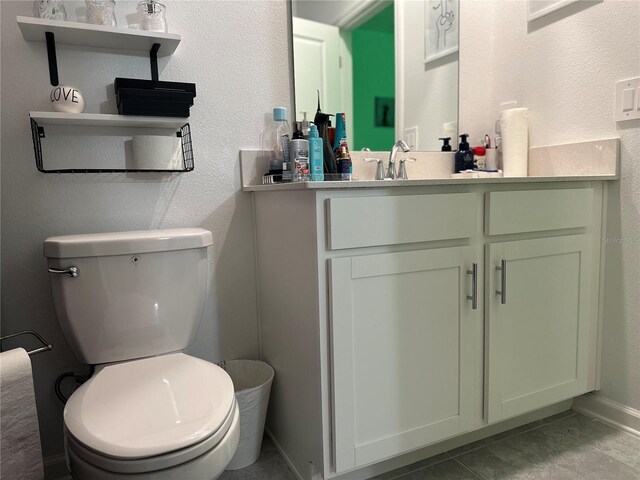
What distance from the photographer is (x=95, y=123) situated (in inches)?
53.5

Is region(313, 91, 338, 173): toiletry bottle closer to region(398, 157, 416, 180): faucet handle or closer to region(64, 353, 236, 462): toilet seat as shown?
region(398, 157, 416, 180): faucet handle

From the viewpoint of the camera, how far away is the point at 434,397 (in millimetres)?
1310

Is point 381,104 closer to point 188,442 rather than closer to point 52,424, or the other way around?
point 188,442

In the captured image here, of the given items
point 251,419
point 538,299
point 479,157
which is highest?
point 479,157

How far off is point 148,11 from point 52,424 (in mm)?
1320

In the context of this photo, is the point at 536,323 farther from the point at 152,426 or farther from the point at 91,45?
the point at 91,45

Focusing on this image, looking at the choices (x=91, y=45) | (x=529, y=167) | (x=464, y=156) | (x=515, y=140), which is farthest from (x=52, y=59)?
(x=529, y=167)

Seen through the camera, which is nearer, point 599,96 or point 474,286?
point 474,286

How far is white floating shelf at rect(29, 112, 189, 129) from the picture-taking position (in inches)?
49.3

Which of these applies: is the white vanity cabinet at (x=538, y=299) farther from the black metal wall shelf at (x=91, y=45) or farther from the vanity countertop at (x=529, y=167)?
the black metal wall shelf at (x=91, y=45)

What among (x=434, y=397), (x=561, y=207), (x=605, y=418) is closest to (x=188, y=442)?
(x=434, y=397)

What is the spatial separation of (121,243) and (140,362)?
33 centimetres

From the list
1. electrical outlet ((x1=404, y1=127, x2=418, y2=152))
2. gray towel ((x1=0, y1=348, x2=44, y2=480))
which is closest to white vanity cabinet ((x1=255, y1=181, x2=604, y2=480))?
electrical outlet ((x1=404, y1=127, x2=418, y2=152))

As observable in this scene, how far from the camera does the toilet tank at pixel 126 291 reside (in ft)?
3.93
